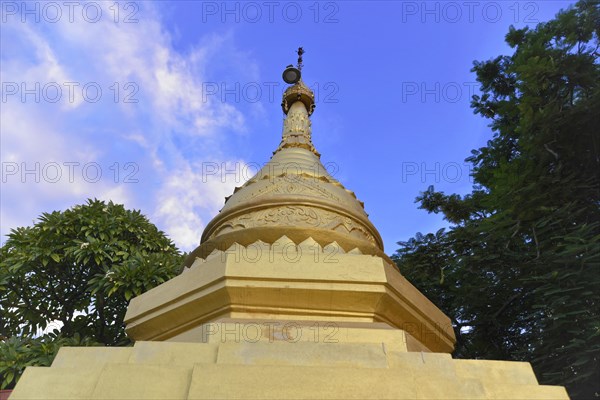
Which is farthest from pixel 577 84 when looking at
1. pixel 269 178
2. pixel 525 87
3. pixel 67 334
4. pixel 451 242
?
pixel 67 334

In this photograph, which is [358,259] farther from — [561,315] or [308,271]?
[561,315]

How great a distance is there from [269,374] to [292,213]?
5.13 ft

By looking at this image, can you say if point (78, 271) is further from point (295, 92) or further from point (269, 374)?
point (269, 374)

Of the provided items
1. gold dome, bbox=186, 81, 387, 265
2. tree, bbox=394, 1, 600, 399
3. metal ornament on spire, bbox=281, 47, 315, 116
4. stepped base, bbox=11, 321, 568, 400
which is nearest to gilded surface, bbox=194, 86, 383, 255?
gold dome, bbox=186, 81, 387, 265

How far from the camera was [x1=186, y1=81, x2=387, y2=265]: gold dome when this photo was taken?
3547mm

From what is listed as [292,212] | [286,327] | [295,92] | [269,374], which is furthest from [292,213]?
[295,92]

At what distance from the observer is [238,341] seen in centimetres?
270

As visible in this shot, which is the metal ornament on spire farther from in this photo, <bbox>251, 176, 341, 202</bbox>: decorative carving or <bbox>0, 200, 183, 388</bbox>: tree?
<bbox>0, 200, 183, 388</bbox>: tree

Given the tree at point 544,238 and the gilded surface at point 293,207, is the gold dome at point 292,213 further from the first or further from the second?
the tree at point 544,238

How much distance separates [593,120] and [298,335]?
5771 mm

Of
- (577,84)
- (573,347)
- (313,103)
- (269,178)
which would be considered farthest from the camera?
(577,84)

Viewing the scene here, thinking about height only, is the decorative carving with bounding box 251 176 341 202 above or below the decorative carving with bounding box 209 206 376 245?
above

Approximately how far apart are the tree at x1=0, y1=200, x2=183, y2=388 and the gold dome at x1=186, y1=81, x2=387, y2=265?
2.97 m

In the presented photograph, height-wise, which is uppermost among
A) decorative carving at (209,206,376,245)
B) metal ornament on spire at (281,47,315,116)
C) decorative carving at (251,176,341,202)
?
metal ornament on spire at (281,47,315,116)
